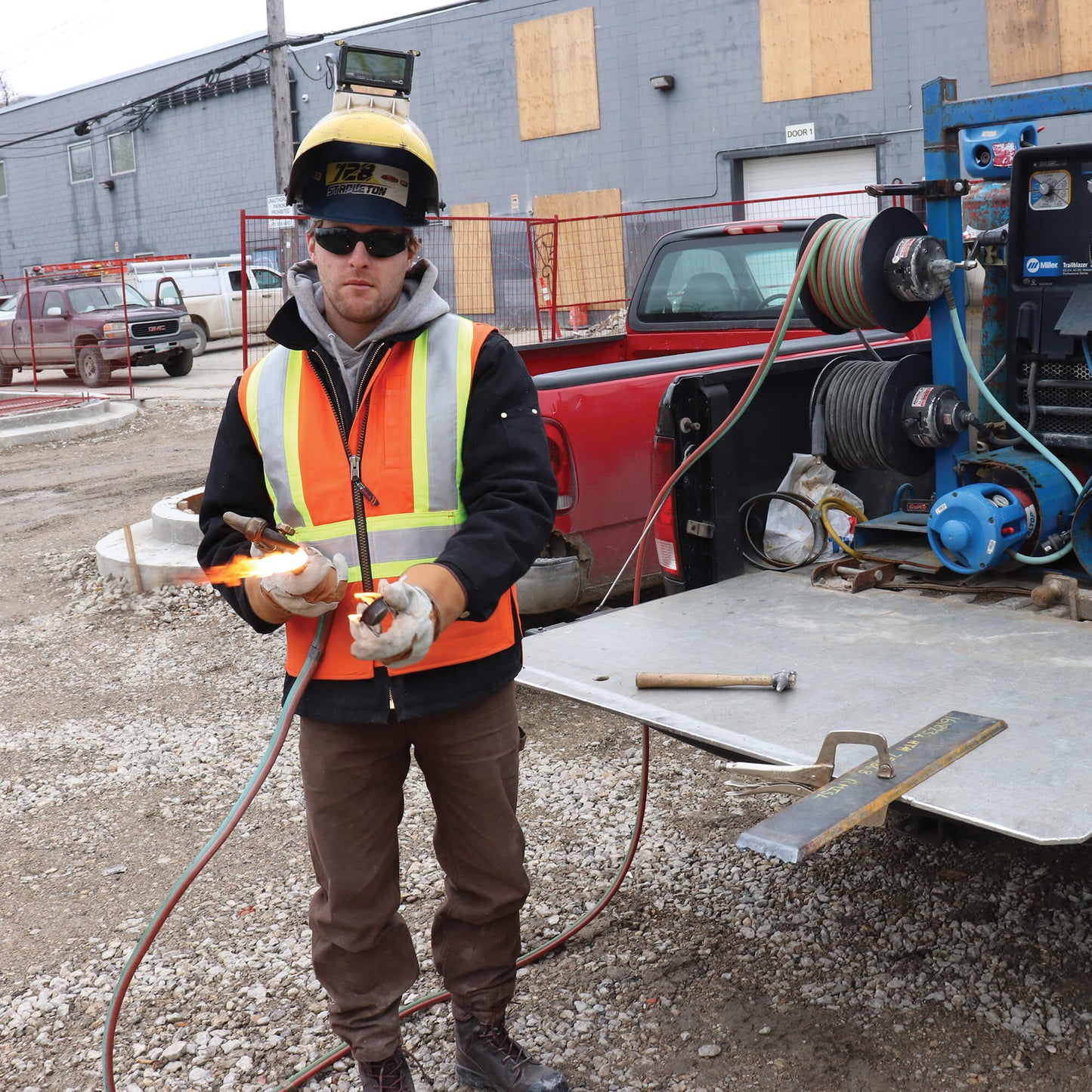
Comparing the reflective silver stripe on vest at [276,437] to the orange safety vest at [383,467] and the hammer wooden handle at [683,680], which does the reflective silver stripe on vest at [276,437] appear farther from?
the hammer wooden handle at [683,680]

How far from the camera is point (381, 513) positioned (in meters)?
2.43

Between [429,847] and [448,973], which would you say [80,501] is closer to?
[429,847]

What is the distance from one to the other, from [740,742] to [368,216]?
1.34 metres

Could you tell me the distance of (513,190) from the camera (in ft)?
77.8

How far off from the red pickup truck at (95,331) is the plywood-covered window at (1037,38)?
12729mm

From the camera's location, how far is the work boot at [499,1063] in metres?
2.66

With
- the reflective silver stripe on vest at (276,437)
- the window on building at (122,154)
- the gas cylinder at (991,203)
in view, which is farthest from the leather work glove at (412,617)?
the window on building at (122,154)

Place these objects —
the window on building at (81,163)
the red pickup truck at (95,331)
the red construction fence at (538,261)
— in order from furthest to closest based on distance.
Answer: the window on building at (81,163), the red pickup truck at (95,331), the red construction fence at (538,261)

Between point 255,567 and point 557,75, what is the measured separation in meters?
22.0

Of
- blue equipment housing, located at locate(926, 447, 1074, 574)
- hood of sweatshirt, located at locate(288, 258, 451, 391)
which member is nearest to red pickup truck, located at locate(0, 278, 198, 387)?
blue equipment housing, located at locate(926, 447, 1074, 574)

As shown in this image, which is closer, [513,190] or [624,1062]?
[624,1062]

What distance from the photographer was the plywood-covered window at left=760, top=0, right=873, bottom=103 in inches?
739

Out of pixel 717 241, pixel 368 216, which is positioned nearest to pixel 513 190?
pixel 717 241

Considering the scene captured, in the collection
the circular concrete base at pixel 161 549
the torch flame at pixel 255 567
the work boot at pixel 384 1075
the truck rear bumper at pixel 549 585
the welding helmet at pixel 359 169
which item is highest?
the welding helmet at pixel 359 169
